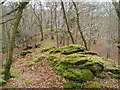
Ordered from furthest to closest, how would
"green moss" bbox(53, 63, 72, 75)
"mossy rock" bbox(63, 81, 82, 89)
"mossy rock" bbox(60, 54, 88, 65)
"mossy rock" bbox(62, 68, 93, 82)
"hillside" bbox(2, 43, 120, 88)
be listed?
1. "mossy rock" bbox(60, 54, 88, 65)
2. "green moss" bbox(53, 63, 72, 75)
3. "mossy rock" bbox(62, 68, 93, 82)
4. "hillside" bbox(2, 43, 120, 88)
5. "mossy rock" bbox(63, 81, 82, 89)

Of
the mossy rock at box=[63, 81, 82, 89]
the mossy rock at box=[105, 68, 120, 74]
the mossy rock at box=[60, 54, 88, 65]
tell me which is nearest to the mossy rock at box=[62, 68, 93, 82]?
the mossy rock at box=[63, 81, 82, 89]

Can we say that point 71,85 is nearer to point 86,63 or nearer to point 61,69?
point 61,69

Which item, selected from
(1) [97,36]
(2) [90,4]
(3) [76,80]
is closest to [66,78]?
(3) [76,80]

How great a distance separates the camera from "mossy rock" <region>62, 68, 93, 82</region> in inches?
279

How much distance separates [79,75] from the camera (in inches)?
283

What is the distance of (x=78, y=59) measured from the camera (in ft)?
27.6

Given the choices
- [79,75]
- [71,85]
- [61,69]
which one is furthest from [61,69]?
[71,85]

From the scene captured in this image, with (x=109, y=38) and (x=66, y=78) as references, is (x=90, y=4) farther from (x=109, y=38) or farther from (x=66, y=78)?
(x=66, y=78)

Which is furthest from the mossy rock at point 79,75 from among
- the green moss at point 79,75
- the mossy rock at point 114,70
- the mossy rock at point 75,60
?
the mossy rock at point 114,70

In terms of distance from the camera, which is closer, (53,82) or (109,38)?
(53,82)

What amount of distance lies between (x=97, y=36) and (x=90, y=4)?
8053 mm

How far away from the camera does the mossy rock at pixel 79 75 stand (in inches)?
279

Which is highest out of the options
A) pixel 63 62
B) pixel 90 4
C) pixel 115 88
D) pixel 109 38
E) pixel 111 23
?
pixel 90 4

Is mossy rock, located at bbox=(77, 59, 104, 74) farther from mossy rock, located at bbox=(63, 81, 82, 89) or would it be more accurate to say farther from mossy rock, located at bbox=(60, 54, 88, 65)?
mossy rock, located at bbox=(63, 81, 82, 89)
